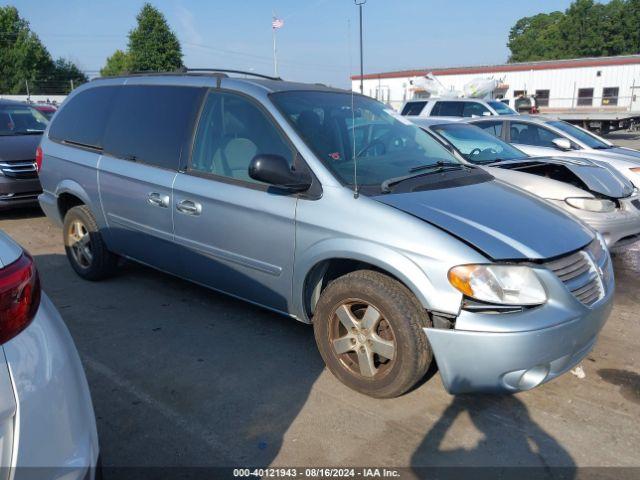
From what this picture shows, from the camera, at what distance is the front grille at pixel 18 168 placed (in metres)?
7.36

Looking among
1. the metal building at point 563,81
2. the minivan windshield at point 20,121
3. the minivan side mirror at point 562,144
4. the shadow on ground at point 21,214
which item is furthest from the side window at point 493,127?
the metal building at point 563,81

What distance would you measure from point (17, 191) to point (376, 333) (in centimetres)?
641

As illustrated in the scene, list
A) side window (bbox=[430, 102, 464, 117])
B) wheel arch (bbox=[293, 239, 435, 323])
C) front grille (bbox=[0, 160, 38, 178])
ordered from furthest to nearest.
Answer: side window (bbox=[430, 102, 464, 117]), front grille (bbox=[0, 160, 38, 178]), wheel arch (bbox=[293, 239, 435, 323])

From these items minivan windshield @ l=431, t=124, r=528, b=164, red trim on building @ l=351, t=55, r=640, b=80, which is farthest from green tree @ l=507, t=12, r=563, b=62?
minivan windshield @ l=431, t=124, r=528, b=164

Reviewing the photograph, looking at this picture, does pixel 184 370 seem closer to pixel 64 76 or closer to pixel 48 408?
pixel 48 408

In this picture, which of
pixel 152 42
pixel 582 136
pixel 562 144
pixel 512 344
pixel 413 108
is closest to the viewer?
pixel 512 344

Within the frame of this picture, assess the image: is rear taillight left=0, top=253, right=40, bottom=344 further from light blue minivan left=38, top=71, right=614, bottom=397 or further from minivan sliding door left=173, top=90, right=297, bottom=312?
minivan sliding door left=173, top=90, right=297, bottom=312

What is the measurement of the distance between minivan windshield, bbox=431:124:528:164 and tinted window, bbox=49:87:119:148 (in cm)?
400

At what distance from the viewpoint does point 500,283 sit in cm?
269

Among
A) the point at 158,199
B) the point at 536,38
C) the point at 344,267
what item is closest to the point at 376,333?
the point at 344,267

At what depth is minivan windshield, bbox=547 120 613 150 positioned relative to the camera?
8.74 meters

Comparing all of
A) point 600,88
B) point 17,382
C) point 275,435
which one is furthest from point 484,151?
point 600,88

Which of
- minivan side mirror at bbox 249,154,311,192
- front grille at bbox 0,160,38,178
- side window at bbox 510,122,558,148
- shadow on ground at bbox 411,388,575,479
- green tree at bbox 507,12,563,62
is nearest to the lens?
shadow on ground at bbox 411,388,575,479

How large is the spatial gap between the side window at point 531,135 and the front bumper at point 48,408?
840 cm
